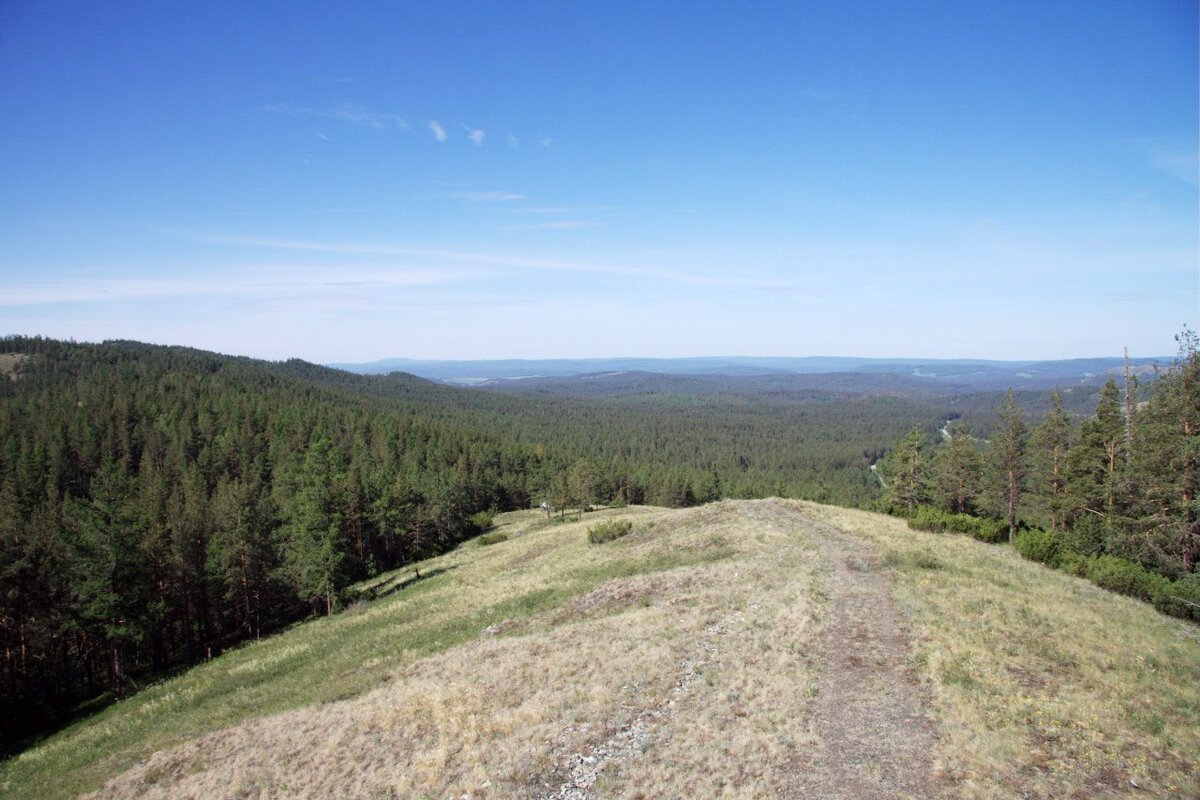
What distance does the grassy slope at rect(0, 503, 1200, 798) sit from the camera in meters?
11.8

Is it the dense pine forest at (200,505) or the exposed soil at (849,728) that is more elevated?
the exposed soil at (849,728)

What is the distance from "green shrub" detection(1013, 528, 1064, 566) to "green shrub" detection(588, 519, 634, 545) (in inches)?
1059

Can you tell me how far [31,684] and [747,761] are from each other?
168 ft

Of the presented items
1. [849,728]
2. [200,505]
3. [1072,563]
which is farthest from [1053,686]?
[200,505]

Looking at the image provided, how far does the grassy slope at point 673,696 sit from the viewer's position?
38.6 feet

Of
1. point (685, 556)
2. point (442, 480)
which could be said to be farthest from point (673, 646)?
point (442, 480)

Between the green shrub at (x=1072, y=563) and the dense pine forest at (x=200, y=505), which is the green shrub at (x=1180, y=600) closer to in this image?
the green shrub at (x=1072, y=563)

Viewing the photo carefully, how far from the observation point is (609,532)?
46375mm

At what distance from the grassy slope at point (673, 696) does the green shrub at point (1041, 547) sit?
9.42 feet

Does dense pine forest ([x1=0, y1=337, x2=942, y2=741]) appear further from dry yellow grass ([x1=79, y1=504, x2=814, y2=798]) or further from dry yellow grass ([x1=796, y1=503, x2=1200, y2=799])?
dry yellow grass ([x1=796, y1=503, x2=1200, y2=799])

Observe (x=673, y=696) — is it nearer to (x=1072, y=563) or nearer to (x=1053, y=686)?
(x=1053, y=686)

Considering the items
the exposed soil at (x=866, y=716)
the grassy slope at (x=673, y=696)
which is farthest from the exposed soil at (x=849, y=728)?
the grassy slope at (x=673, y=696)

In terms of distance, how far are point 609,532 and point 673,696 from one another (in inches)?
1241

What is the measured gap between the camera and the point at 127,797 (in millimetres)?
15305
